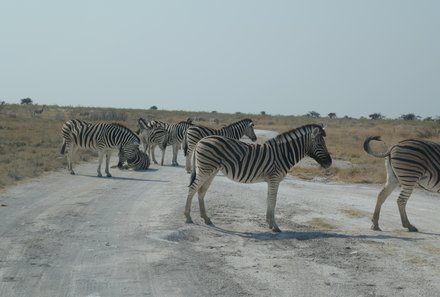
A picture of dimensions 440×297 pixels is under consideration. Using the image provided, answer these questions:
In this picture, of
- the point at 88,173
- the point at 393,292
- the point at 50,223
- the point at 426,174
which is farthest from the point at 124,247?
the point at 88,173

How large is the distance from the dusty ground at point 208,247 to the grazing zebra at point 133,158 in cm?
558

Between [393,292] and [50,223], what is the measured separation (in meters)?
6.67

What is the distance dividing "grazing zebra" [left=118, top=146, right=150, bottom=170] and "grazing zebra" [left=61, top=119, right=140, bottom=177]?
0.59 ft

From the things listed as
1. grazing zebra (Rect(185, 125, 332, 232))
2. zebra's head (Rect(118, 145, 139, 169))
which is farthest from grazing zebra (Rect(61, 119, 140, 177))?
grazing zebra (Rect(185, 125, 332, 232))

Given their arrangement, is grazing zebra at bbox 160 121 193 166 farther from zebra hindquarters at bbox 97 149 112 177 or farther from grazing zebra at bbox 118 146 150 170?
zebra hindquarters at bbox 97 149 112 177

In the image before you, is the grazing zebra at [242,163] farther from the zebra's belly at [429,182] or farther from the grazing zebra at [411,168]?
the zebra's belly at [429,182]

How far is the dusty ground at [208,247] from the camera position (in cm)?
777

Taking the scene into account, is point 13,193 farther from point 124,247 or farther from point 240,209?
point 124,247

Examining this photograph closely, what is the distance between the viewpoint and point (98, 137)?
70.3ft

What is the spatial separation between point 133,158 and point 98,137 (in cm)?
155

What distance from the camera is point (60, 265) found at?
338 inches

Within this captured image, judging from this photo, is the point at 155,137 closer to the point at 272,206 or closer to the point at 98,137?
the point at 98,137

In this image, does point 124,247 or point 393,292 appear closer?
point 393,292

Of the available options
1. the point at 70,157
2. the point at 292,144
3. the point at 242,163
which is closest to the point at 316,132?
the point at 292,144
